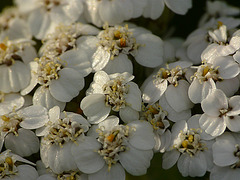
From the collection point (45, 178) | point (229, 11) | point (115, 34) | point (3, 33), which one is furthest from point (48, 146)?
point (229, 11)

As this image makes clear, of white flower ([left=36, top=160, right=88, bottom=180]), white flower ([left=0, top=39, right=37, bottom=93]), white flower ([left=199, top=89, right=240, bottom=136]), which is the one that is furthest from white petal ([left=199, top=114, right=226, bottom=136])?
white flower ([left=0, top=39, right=37, bottom=93])

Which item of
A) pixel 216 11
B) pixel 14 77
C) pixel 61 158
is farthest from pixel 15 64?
pixel 216 11

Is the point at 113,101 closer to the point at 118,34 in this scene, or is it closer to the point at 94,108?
the point at 94,108

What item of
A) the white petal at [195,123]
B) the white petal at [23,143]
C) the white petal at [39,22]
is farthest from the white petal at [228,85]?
the white petal at [39,22]

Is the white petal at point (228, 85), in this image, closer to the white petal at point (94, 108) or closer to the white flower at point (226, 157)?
the white flower at point (226, 157)

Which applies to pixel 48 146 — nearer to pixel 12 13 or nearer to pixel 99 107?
pixel 99 107
